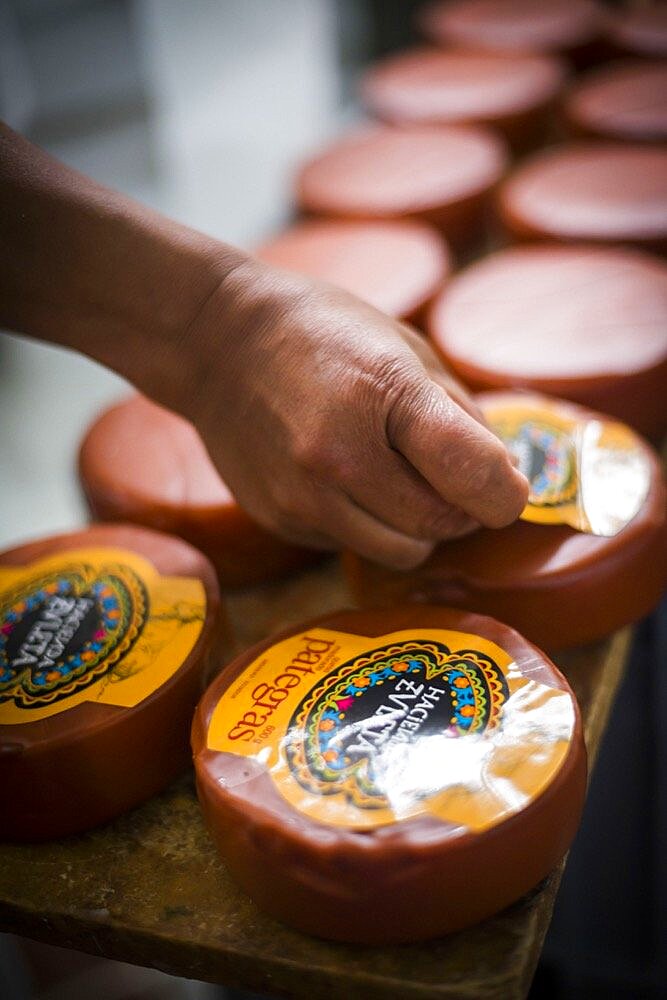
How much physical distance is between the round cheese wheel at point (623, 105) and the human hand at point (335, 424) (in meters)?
1.23

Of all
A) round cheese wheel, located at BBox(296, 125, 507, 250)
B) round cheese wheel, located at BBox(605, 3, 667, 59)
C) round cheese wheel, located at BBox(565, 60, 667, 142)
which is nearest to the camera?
round cheese wheel, located at BBox(296, 125, 507, 250)

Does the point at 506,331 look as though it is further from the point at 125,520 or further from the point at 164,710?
the point at 164,710

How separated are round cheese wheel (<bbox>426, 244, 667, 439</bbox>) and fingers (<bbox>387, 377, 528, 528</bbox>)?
0.39 m

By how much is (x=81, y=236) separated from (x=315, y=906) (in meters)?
Answer: 0.67

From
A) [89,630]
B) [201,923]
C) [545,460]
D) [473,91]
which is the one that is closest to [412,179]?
[473,91]

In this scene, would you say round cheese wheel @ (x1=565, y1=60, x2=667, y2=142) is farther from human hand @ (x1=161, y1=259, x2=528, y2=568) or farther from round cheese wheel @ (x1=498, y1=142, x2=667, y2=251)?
human hand @ (x1=161, y1=259, x2=528, y2=568)

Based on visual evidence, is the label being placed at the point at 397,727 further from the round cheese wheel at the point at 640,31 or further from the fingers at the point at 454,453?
the round cheese wheel at the point at 640,31

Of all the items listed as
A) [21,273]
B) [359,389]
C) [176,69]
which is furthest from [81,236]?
[176,69]

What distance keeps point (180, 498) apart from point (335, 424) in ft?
0.99

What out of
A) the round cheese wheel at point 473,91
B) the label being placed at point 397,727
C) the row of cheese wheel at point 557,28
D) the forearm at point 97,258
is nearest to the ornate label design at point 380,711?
the label being placed at point 397,727

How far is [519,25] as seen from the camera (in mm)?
2512

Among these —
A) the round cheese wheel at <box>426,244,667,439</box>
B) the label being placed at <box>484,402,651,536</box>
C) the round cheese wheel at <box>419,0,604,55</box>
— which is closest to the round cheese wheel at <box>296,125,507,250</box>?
the round cheese wheel at <box>426,244,667,439</box>

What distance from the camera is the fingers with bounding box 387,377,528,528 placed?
33.4 inches

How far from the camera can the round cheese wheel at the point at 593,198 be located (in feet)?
5.17
